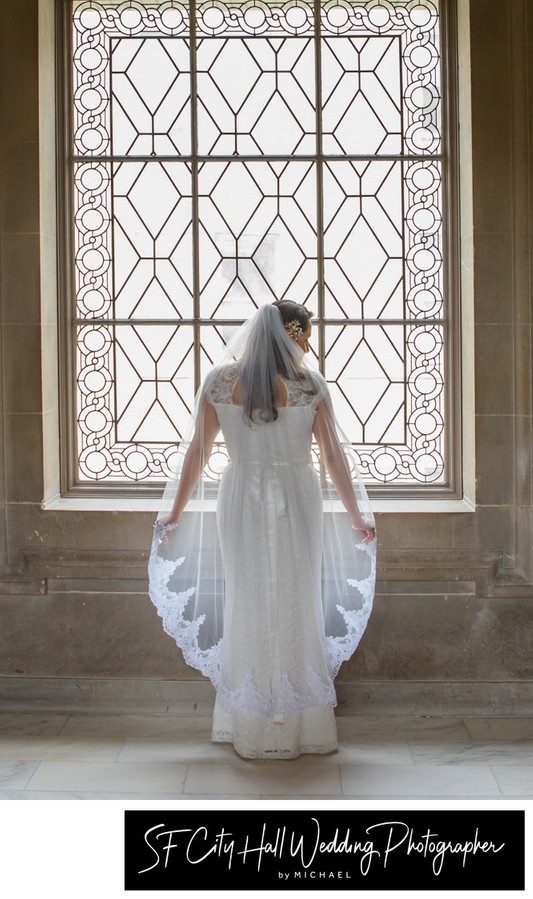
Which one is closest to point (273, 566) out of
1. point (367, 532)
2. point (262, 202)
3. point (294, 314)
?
point (367, 532)

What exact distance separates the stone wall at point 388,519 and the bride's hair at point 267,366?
2.93 feet

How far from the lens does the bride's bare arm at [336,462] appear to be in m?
4.48

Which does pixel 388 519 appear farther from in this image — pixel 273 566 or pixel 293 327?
pixel 293 327

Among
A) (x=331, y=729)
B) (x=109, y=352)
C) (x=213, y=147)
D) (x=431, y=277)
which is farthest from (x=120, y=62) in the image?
(x=331, y=729)

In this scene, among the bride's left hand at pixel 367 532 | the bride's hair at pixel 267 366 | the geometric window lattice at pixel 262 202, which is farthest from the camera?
the geometric window lattice at pixel 262 202

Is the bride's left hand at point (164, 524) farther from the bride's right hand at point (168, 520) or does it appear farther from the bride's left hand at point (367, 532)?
the bride's left hand at point (367, 532)

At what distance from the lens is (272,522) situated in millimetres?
4449

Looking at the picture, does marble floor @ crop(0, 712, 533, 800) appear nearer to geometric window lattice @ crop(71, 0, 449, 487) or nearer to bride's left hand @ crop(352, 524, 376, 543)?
bride's left hand @ crop(352, 524, 376, 543)

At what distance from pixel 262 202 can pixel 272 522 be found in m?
1.59

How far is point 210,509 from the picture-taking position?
15.6 ft

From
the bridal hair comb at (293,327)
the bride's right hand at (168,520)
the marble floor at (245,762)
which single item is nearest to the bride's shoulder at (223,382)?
the bridal hair comb at (293,327)

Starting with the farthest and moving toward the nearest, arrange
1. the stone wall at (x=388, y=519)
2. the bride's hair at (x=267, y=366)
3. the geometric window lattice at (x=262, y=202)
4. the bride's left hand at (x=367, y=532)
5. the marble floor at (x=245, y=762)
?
the geometric window lattice at (x=262, y=202), the stone wall at (x=388, y=519), the bride's left hand at (x=367, y=532), the bride's hair at (x=267, y=366), the marble floor at (x=245, y=762)

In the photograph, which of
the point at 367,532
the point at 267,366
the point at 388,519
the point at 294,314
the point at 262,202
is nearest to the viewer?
the point at 267,366

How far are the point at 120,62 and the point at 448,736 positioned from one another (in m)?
3.27
